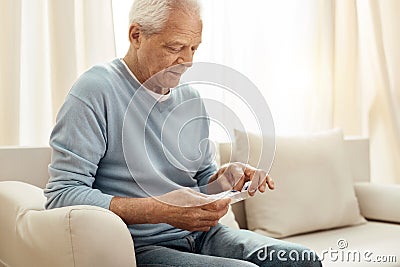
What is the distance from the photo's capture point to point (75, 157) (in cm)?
147

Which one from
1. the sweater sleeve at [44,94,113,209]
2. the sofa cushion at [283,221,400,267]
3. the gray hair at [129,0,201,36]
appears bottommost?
the sofa cushion at [283,221,400,267]

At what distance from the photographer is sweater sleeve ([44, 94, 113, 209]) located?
1.46 meters

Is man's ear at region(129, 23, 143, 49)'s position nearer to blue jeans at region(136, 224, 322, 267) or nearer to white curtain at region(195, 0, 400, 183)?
blue jeans at region(136, 224, 322, 267)

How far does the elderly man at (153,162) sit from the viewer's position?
1469 mm

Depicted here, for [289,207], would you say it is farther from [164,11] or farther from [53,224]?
[53,224]

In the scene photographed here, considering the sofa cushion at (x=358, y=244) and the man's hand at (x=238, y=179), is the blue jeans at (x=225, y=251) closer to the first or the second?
the man's hand at (x=238, y=179)

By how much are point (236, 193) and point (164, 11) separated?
1.55 feet

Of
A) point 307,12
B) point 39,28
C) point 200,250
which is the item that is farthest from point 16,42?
point 307,12

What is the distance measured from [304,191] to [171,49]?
1.04 m

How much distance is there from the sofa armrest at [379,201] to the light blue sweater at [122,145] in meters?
1.17

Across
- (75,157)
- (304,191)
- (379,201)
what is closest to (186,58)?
(75,157)

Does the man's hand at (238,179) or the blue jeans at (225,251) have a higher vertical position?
the man's hand at (238,179)

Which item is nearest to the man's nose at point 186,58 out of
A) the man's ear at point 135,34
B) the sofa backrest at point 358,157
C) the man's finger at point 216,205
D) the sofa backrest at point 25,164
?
the man's ear at point 135,34

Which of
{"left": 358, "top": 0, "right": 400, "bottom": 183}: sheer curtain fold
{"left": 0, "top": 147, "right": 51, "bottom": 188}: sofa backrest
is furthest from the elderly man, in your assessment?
{"left": 358, "top": 0, "right": 400, "bottom": 183}: sheer curtain fold
